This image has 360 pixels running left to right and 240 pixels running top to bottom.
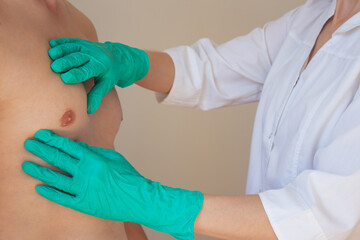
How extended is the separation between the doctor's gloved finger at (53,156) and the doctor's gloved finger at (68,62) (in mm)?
174

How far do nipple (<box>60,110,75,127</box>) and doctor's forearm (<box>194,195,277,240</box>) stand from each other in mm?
378

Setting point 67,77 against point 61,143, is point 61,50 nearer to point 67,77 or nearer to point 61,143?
point 67,77

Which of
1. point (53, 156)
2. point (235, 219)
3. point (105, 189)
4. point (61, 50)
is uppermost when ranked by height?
point (61, 50)

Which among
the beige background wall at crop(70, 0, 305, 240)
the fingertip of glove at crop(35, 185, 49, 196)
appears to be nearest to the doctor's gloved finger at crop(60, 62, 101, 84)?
the fingertip of glove at crop(35, 185, 49, 196)

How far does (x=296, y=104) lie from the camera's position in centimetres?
125

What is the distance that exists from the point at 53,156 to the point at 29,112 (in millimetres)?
113

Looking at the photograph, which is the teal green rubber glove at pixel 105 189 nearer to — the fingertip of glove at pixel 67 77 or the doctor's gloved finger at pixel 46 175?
the doctor's gloved finger at pixel 46 175

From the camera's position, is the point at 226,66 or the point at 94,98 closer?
the point at 94,98

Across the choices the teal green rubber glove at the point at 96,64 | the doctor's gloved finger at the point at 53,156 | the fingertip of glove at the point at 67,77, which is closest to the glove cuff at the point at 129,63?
the teal green rubber glove at the point at 96,64

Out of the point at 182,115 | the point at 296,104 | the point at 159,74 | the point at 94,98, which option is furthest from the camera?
the point at 182,115

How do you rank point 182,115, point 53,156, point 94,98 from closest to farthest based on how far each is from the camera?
point 53,156, point 94,98, point 182,115

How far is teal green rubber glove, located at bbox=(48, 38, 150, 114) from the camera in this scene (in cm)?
100

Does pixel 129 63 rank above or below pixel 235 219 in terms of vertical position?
above

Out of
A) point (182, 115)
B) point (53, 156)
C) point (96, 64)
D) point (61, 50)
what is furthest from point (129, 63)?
point (182, 115)
